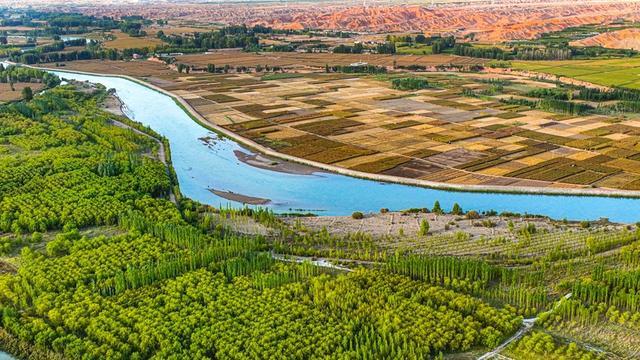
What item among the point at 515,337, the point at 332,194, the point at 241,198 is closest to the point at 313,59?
the point at 332,194

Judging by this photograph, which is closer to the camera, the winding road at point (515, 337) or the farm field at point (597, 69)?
the winding road at point (515, 337)

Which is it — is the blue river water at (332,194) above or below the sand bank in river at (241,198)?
above

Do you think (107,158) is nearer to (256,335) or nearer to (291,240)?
(291,240)

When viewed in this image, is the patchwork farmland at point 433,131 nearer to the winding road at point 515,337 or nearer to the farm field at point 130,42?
the winding road at point 515,337

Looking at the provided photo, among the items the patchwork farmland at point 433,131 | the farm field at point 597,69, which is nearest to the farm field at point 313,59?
the farm field at point 597,69

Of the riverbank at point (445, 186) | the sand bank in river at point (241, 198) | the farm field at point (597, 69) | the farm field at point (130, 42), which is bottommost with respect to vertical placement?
the sand bank in river at point (241, 198)

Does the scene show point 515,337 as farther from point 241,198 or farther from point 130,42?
point 130,42

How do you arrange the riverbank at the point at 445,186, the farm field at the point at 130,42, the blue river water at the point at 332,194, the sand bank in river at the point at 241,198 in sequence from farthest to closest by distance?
the farm field at the point at 130,42
the sand bank in river at the point at 241,198
the riverbank at the point at 445,186
the blue river water at the point at 332,194

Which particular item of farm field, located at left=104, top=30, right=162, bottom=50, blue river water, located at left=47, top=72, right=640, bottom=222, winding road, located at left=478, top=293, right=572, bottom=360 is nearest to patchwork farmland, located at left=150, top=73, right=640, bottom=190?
blue river water, located at left=47, top=72, right=640, bottom=222
